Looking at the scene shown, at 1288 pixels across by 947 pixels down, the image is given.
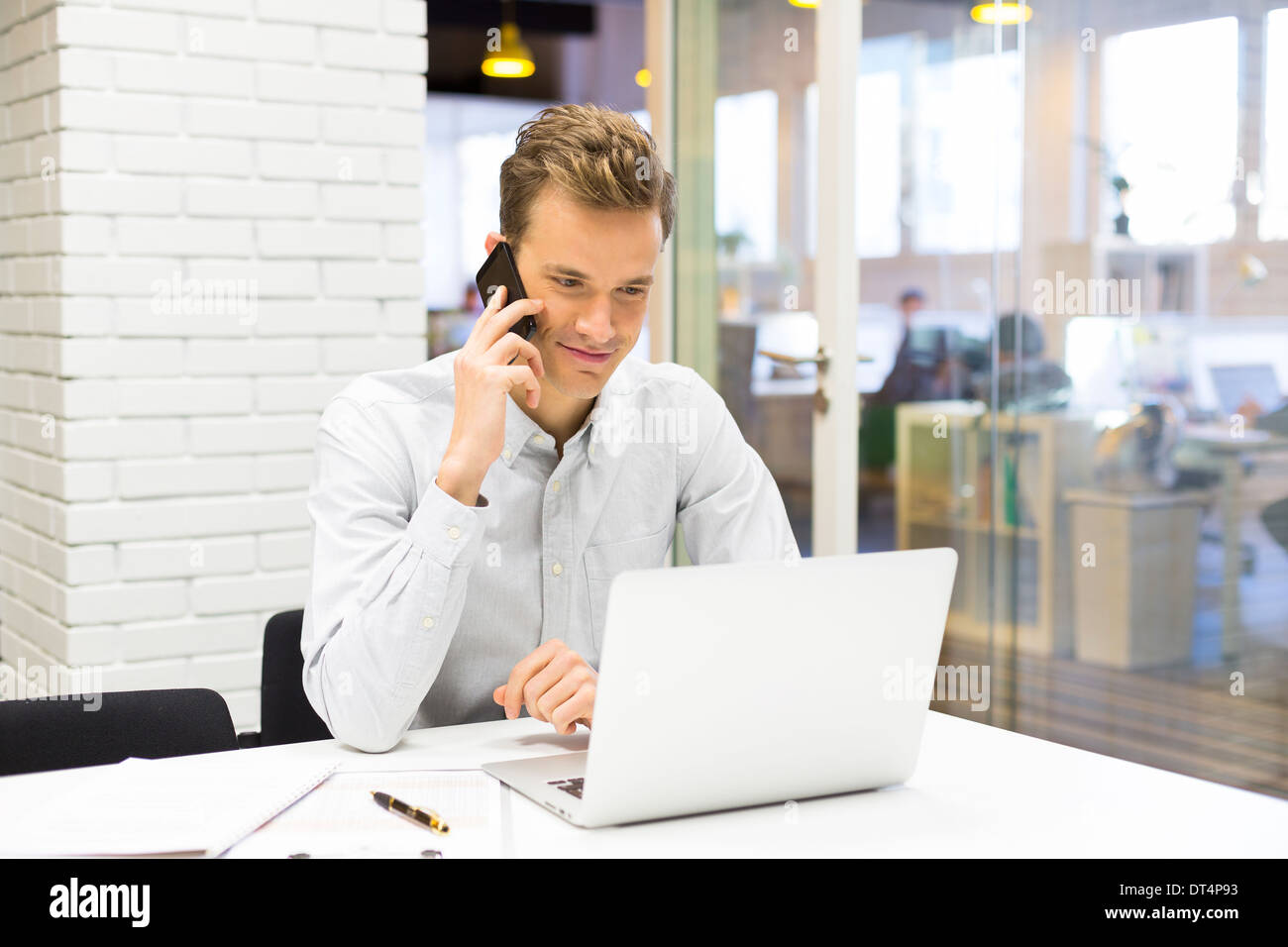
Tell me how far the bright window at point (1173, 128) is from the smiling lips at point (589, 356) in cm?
184

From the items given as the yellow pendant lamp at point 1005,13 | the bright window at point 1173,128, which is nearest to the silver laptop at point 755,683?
the bright window at point 1173,128

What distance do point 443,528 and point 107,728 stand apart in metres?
0.49

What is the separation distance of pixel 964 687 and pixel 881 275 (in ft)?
3.81

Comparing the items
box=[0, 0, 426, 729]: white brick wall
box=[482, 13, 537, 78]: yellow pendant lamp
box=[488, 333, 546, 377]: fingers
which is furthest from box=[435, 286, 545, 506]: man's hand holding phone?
box=[482, 13, 537, 78]: yellow pendant lamp

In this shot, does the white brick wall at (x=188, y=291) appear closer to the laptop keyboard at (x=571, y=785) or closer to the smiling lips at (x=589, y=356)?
the smiling lips at (x=589, y=356)

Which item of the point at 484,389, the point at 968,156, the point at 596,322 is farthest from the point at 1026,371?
the point at 484,389

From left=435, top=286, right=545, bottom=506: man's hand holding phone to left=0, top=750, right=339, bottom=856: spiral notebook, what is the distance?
0.37 meters

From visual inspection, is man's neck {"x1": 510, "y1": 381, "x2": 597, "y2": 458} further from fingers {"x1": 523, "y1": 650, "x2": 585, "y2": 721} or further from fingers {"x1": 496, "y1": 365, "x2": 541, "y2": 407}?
fingers {"x1": 523, "y1": 650, "x2": 585, "y2": 721}

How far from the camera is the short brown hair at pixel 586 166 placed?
163 centimetres

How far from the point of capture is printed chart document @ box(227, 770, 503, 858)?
3.67 feet

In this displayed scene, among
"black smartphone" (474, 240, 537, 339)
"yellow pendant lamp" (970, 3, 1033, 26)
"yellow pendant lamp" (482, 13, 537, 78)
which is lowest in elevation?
"black smartphone" (474, 240, 537, 339)

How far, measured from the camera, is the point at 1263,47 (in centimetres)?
278

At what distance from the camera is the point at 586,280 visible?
1.66 m
